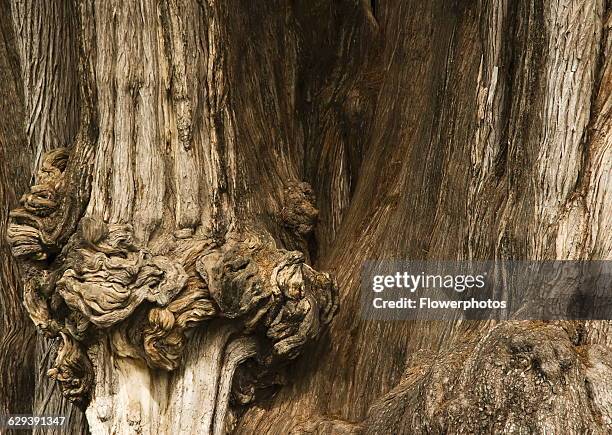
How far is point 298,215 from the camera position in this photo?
5133 millimetres

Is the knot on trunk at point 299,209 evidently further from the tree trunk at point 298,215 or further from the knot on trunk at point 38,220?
the knot on trunk at point 38,220

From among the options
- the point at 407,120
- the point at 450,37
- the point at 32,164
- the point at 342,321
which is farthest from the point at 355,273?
the point at 32,164

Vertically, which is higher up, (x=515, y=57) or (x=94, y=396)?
(x=515, y=57)

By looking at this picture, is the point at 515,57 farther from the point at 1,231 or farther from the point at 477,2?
the point at 1,231

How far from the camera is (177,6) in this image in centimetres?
470

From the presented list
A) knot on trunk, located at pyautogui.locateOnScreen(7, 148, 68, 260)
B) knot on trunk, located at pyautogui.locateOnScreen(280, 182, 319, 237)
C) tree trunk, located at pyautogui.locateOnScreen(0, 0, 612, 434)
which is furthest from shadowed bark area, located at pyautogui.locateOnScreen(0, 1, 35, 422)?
knot on trunk, located at pyautogui.locateOnScreen(280, 182, 319, 237)

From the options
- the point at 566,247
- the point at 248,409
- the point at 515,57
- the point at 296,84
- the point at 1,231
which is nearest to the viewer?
the point at 566,247

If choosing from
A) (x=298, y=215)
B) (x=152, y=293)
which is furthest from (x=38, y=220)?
(x=298, y=215)

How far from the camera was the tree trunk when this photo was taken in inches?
167

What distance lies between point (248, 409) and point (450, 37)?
1.79 metres

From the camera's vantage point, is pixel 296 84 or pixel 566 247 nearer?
pixel 566 247

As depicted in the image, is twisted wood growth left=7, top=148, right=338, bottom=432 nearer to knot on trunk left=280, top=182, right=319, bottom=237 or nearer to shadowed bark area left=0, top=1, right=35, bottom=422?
knot on trunk left=280, top=182, right=319, bottom=237

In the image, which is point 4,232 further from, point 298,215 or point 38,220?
point 298,215

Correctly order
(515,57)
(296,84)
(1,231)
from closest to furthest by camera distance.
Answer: (515,57) < (296,84) < (1,231)
